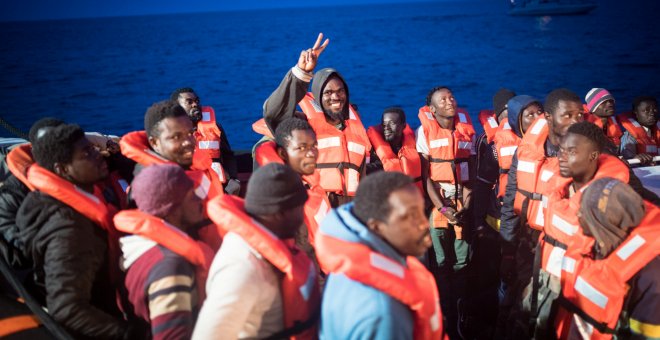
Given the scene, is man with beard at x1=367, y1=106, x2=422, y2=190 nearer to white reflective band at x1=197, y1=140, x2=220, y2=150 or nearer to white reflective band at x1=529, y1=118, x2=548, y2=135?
white reflective band at x1=529, y1=118, x2=548, y2=135

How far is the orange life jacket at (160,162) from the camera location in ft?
7.50

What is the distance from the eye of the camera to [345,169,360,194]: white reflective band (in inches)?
121

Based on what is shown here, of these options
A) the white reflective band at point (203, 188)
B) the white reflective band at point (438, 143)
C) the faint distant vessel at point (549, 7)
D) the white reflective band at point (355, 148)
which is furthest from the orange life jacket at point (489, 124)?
the faint distant vessel at point (549, 7)

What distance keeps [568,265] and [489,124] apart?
2509mm

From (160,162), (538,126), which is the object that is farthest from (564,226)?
(160,162)

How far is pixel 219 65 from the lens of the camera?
3394cm

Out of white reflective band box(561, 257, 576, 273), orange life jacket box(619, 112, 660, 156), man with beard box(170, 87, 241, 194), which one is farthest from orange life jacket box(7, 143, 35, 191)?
orange life jacket box(619, 112, 660, 156)

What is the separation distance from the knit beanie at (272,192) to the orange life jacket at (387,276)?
222 mm

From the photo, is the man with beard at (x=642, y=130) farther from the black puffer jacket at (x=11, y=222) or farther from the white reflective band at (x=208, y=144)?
the black puffer jacket at (x=11, y=222)

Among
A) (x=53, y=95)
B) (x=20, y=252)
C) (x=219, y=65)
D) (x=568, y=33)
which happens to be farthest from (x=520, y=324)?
(x=568, y=33)

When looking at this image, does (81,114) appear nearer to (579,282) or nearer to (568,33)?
(579,282)

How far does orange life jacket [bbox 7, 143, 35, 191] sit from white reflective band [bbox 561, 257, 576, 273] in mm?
2322

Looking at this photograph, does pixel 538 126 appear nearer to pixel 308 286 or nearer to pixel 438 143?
pixel 438 143

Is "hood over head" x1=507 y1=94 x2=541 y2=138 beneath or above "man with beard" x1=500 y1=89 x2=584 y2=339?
above
